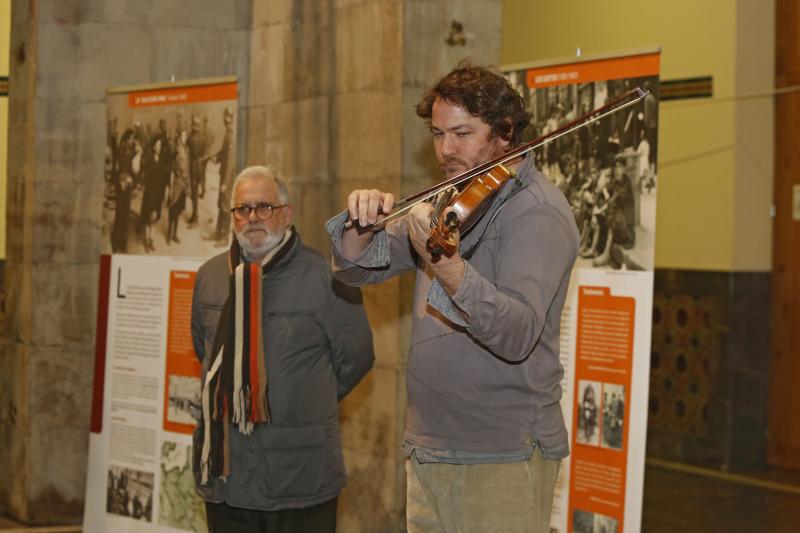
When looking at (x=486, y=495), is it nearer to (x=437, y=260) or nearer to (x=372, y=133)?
(x=437, y=260)

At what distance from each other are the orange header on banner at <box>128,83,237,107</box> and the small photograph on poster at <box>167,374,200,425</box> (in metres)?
1.18

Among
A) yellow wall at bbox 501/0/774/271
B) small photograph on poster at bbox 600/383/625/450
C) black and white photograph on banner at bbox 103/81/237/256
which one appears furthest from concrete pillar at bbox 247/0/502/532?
yellow wall at bbox 501/0/774/271

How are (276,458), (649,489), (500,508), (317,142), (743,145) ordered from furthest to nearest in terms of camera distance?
1. (743,145)
2. (649,489)
3. (317,142)
4. (276,458)
5. (500,508)

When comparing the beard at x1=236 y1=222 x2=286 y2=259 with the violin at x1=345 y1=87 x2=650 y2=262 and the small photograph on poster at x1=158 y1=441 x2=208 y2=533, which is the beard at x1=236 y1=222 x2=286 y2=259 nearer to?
the violin at x1=345 y1=87 x2=650 y2=262

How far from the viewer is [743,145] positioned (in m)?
7.43

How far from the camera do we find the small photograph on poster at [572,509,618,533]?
381 centimetres

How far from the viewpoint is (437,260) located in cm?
215

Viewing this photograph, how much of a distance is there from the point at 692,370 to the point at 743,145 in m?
1.49

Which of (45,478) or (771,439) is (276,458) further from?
(771,439)

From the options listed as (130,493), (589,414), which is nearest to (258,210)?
(589,414)

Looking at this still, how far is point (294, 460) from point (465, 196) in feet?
5.37

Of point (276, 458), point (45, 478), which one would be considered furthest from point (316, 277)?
point (45, 478)

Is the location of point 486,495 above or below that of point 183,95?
below

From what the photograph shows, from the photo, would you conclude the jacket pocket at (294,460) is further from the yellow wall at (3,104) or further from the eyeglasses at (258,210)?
the yellow wall at (3,104)
